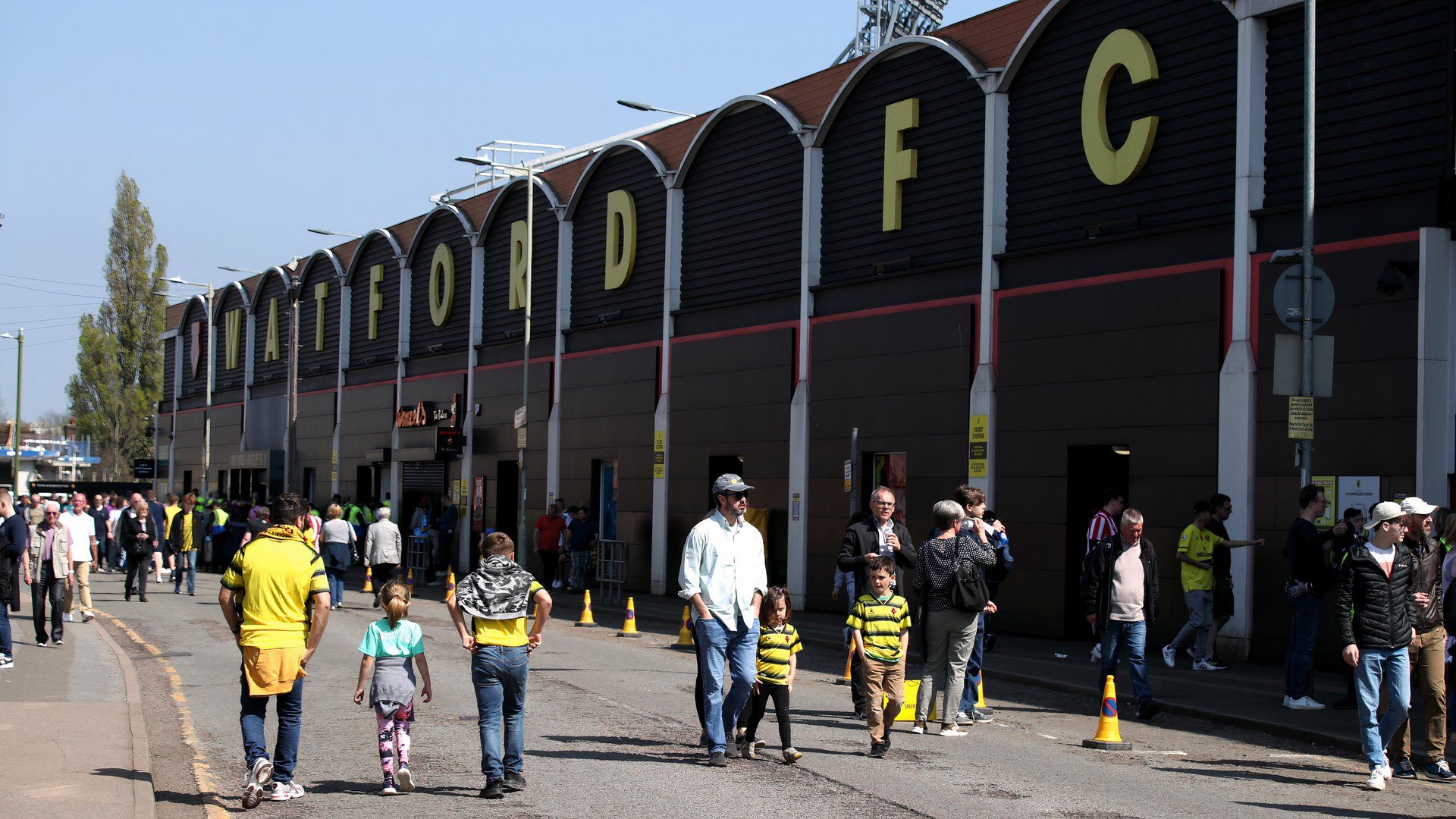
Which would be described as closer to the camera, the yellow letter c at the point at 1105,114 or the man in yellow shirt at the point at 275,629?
the man in yellow shirt at the point at 275,629

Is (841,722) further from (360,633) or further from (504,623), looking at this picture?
(360,633)

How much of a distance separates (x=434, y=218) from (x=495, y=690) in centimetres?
3235

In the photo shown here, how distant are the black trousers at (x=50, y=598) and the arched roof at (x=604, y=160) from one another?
50.2 ft

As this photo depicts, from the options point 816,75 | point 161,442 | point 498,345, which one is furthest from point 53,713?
point 161,442

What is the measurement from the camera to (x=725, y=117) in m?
28.5

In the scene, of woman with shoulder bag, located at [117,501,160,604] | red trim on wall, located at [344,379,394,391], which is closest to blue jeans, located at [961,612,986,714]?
woman with shoulder bag, located at [117,501,160,604]

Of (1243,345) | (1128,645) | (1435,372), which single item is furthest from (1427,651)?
(1243,345)

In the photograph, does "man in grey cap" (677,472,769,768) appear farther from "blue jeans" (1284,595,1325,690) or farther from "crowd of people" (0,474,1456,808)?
"blue jeans" (1284,595,1325,690)

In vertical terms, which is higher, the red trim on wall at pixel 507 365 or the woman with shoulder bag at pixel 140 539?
the red trim on wall at pixel 507 365

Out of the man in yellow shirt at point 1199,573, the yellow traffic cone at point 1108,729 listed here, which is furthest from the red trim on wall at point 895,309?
the yellow traffic cone at point 1108,729

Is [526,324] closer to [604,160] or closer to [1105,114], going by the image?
[604,160]

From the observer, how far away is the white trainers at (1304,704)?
13.4 m

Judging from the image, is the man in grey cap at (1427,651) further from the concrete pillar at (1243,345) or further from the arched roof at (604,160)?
the arched roof at (604,160)

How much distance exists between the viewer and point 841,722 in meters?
12.3
